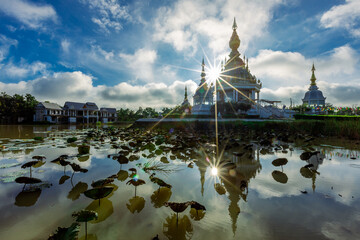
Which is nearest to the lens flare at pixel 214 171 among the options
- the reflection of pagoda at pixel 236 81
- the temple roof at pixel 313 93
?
the reflection of pagoda at pixel 236 81

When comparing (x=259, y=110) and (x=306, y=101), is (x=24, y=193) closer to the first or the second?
(x=259, y=110)

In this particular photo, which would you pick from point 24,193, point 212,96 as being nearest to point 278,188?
point 24,193

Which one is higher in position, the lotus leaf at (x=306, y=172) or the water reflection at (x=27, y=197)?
the lotus leaf at (x=306, y=172)

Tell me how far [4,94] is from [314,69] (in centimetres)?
9319

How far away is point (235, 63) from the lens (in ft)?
130

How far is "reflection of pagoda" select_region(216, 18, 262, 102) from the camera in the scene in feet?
123

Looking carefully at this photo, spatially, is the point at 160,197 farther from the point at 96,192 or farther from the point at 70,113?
the point at 70,113

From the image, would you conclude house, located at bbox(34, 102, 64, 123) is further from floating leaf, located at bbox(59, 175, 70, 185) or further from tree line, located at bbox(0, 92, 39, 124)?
floating leaf, located at bbox(59, 175, 70, 185)

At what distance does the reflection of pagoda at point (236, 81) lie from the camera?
37.6 m

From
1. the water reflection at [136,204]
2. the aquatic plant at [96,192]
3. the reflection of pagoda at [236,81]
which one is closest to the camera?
the aquatic plant at [96,192]

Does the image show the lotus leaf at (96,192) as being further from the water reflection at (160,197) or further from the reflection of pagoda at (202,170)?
the reflection of pagoda at (202,170)

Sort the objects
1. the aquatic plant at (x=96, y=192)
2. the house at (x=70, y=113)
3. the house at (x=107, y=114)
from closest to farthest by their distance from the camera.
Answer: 1. the aquatic plant at (x=96, y=192)
2. the house at (x=70, y=113)
3. the house at (x=107, y=114)

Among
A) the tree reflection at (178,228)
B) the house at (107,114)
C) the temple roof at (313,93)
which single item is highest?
the temple roof at (313,93)

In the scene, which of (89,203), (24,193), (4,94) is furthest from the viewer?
(4,94)
